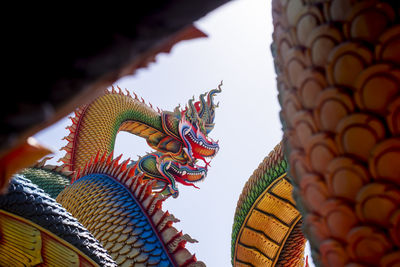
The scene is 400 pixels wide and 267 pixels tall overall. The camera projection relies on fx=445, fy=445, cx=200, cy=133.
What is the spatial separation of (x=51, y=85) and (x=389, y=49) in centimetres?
41

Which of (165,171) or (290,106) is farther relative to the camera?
(165,171)

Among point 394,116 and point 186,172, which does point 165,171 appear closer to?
point 186,172

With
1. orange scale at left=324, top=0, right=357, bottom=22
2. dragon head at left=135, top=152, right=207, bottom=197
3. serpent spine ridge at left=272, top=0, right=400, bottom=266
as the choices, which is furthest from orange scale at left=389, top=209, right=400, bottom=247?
dragon head at left=135, top=152, right=207, bottom=197

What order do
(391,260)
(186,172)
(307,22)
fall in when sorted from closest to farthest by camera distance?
(391,260)
(307,22)
(186,172)

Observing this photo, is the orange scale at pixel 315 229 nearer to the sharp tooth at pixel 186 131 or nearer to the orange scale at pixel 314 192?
the orange scale at pixel 314 192

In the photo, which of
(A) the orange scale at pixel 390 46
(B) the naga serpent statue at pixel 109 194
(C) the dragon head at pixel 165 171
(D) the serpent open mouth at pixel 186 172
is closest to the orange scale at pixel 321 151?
→ (A) the orange scale at pixel 390 46

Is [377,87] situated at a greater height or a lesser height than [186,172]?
lesser

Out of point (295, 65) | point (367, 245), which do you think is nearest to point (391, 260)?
point (367, 245)

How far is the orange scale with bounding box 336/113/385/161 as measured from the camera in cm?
49

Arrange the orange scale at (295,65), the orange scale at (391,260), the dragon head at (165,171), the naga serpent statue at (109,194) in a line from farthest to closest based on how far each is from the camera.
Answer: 1. the dragon head at (165,171)
2. the naga serpent statue at (109,194)
3. the orange scale at (295,65)
4. the orange scale at (391,260)

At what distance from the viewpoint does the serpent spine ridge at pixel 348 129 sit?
478 mm

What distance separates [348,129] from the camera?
0.51 m

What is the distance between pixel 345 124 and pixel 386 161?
2.4 inches

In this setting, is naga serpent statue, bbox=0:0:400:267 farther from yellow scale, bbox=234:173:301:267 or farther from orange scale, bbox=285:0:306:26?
yellow scale, bbox=234:173:301:267
